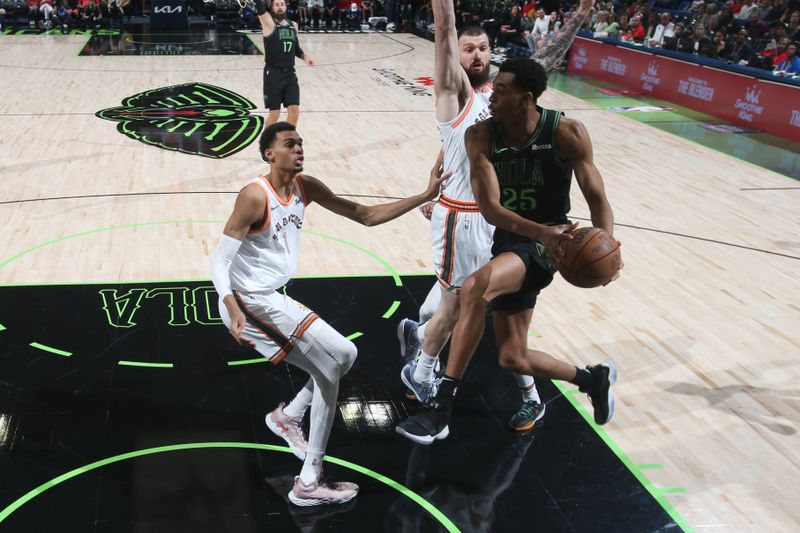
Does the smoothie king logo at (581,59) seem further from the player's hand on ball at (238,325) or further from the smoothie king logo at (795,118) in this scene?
the player's hand on ball at (238,325)

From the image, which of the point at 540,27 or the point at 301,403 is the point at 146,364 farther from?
the point at 540,27

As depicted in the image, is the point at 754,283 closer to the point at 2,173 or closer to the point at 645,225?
the point at 645,225

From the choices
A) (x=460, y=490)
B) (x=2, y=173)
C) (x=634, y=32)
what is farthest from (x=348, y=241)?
(x=634, y=32)

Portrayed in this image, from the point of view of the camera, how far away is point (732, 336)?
621 centimetres

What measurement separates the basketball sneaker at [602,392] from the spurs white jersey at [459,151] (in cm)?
117

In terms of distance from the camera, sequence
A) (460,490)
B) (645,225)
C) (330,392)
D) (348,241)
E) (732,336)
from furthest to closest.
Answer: (645,225) → (348,241) → (732,336) → (460,490) → (330,392)

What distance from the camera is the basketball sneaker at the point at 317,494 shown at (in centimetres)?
402

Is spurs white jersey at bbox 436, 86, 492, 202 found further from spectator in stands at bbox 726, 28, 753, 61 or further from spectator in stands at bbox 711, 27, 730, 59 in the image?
spectator in stands at bbox 711, 27, 730, 59

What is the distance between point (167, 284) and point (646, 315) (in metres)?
3.75

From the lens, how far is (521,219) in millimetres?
4086

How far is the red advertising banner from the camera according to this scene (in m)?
13.2

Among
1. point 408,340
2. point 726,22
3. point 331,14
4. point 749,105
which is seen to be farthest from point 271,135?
point 331,14

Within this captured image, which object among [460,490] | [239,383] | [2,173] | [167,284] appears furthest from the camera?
[2,173]

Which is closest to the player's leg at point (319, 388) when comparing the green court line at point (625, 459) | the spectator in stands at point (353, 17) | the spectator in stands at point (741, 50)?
the green court line at point (625, 459)
